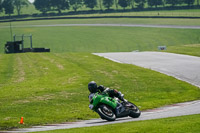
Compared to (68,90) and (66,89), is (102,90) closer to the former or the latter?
(68,90)

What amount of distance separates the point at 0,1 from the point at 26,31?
56.5 meters

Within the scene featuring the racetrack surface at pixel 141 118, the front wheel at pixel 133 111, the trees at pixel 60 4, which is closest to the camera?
the racetrack surface at pixel 141 118

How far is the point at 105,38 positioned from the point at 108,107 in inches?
2623

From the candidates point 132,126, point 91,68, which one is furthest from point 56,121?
point 91,68

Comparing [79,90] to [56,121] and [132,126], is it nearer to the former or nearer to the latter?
[56,121]

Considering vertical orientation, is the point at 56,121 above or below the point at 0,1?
below

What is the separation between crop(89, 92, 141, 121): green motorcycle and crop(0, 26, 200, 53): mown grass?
50321 mm

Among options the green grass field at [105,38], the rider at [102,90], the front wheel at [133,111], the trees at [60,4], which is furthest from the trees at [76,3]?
the rider at [102,90]

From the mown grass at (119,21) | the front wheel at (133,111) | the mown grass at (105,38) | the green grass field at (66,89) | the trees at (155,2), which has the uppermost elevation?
the trees at (155,2)

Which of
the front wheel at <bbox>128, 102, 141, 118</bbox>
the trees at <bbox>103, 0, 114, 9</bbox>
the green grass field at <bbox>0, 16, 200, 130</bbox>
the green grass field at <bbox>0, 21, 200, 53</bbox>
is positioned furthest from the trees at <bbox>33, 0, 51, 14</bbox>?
the front wheel at <bbox>128, 102, 141, 118</bbox>

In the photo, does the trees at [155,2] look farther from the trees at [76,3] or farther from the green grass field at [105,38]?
the green grass field at [105,38]

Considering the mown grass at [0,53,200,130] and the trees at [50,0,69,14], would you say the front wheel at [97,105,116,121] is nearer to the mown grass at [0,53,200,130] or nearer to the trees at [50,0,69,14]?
the mown grass at [0,53,200,130]

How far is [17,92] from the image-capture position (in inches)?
893

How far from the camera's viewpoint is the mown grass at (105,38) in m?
70.4
